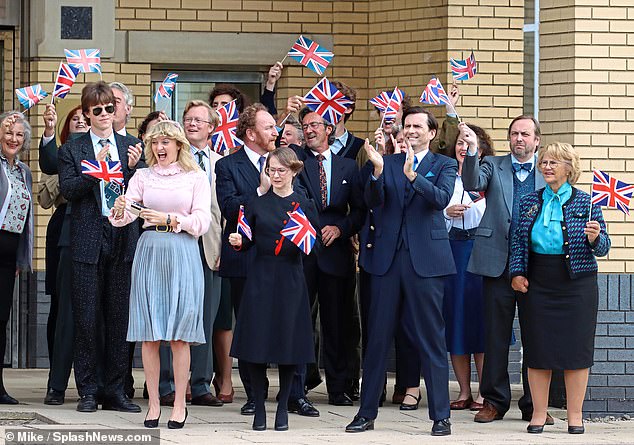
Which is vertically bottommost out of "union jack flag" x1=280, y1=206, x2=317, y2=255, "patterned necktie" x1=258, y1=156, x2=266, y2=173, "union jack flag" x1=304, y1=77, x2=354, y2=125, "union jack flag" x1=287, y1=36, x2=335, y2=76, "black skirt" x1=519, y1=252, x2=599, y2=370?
"black skirt" x1=519, y1=252, x2=599, y2=370

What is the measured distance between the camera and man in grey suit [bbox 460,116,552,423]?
9867mm

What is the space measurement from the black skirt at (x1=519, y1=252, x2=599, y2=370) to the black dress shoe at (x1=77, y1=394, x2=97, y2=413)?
111 inches

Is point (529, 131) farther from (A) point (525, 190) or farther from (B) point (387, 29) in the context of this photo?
(B) point (387, 29)

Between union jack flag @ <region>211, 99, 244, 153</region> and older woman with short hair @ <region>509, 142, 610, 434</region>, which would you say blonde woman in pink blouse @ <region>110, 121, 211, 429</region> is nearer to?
union jack flag @ <region>211, 99, 244, 153</region>

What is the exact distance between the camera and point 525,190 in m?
9.98

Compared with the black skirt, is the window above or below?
above

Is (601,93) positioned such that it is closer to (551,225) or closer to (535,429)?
(551,225)

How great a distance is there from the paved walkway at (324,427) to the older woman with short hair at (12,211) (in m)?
0.79

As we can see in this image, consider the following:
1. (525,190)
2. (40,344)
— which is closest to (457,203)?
(525,190)

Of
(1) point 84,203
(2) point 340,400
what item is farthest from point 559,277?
(1) point 84,203

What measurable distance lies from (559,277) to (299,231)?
1.67 meters

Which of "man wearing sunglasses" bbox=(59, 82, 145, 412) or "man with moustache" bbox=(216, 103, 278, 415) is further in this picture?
"man with moustache" bbox=(216, 103, 278, 415)

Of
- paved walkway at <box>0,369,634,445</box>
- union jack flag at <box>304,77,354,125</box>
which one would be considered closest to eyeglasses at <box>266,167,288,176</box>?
union jack flag at <box>304,77,354,125</box>

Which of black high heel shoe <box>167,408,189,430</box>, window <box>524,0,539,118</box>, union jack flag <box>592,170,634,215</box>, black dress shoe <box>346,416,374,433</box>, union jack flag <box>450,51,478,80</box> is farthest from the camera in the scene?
window <box>524,0,539,118</box>
